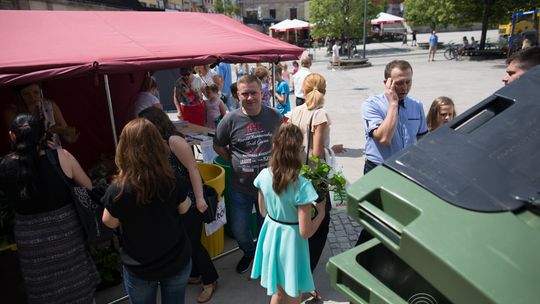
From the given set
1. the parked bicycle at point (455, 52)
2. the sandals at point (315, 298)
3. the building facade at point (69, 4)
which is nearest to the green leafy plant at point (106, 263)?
the sandals at point (315, 298)

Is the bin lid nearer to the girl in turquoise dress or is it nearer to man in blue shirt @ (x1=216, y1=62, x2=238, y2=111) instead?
the girl in turquoise dress

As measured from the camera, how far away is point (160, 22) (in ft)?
15.8

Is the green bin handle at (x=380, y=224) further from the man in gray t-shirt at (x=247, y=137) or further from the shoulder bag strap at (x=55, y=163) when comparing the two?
the shoulder bag strap at (x=55, y=163)

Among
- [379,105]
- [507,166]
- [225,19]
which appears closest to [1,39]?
[225,19]

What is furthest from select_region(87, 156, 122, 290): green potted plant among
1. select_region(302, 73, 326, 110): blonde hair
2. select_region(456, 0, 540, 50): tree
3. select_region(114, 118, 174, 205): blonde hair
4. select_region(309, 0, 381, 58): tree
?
select_region(309, 0, 381, 58): tree

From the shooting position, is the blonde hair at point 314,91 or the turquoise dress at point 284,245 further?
the blonde hair at point 314,91

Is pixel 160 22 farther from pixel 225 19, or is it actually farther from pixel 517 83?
pixel 517 83

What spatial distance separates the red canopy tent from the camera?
124 inches

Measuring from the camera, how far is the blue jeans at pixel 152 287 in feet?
7.63

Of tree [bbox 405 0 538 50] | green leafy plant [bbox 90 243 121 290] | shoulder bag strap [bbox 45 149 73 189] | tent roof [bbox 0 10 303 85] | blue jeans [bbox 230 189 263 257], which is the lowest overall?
green leafy plant [bbox 90 243 121 290]

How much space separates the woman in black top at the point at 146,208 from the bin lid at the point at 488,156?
4.20ft

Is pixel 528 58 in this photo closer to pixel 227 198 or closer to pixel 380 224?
pixel 380 224

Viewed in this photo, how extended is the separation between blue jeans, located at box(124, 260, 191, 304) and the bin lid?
1588 millimetres

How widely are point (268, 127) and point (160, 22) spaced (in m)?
2.56
